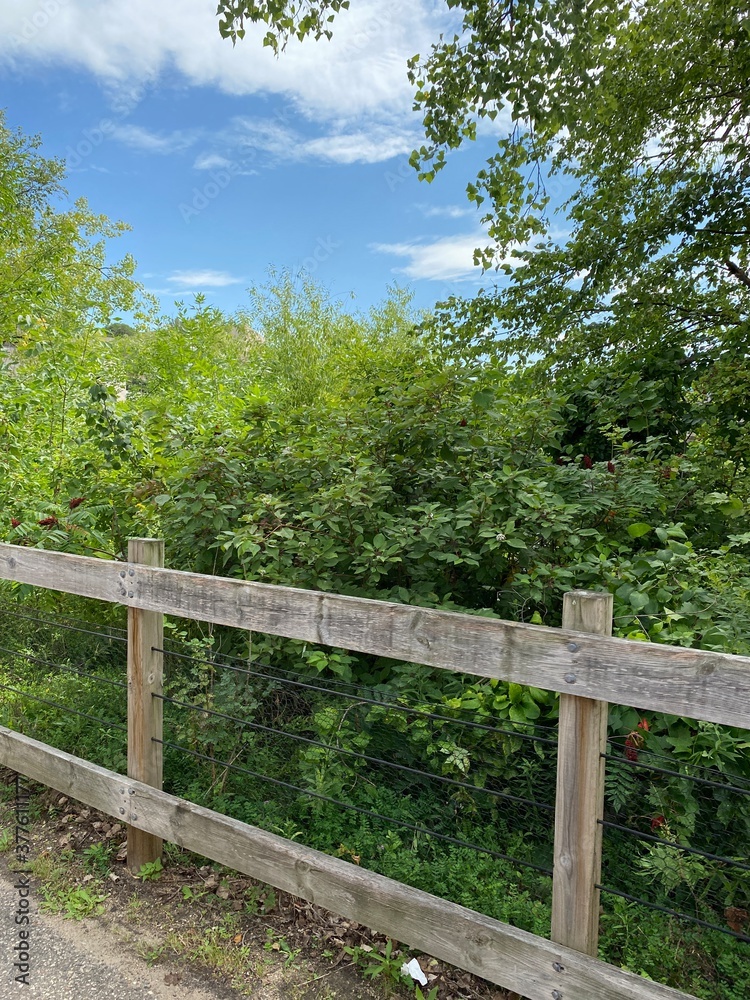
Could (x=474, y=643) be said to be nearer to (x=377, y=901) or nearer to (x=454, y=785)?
(x=377, y=901)

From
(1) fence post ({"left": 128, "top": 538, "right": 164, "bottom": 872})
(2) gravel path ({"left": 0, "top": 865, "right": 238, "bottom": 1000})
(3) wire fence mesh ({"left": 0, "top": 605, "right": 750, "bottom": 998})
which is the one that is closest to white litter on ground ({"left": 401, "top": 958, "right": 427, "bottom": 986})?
(3) wire fence mesh ({"left": 0, "top": 605, "right": 750, "bottom": 998})

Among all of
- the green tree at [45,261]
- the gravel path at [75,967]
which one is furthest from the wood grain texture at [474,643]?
the green tree at [45,261]

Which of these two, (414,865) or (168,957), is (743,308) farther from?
(168,957)

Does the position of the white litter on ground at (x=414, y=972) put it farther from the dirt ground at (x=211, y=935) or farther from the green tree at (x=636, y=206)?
the green tree at (x=636, y=206)

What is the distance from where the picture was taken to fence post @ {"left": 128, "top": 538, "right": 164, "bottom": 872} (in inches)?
113

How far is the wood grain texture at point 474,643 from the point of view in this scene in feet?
5.34

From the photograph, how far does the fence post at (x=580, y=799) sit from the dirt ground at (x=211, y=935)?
608mm

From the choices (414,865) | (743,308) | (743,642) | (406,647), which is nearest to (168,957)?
(414,865)

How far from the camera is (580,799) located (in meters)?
1.88

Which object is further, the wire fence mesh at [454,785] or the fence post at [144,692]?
the fence post at [144,692]

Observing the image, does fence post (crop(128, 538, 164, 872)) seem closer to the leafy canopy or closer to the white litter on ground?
the white litter on ground

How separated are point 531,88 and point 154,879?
600cm

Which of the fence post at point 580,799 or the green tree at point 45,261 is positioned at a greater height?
the green tree at point 45,261

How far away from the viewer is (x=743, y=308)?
7.04 m
